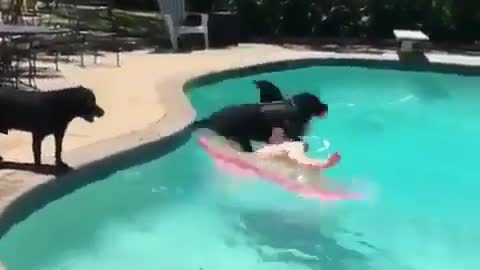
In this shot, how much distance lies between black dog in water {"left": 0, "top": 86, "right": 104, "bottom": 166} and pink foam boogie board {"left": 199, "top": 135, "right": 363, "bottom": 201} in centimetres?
188

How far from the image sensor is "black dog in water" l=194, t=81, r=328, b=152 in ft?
23.2

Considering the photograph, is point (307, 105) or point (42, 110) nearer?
point (42, 110)

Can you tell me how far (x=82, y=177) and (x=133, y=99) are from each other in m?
2.51

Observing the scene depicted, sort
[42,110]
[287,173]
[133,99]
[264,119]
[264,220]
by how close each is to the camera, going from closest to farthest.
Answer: [42,110], [264,220], [287,173], [264,119], [133,99]

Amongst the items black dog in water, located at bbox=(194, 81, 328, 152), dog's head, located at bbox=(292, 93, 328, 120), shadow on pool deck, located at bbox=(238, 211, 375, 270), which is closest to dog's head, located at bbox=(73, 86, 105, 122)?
shadow on pool deck, located at bbox=(238, 211, 375, 270)

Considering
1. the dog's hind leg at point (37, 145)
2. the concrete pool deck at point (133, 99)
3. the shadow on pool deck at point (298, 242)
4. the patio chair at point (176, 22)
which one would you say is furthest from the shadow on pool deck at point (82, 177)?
the patio chair at point (176, 22)

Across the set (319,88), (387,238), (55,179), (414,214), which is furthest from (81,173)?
(319,88)

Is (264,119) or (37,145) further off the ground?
(37,145)

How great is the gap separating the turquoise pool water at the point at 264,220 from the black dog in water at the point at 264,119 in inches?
12.4

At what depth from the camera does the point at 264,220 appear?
6078 mm

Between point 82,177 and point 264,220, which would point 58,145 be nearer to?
point 82,177

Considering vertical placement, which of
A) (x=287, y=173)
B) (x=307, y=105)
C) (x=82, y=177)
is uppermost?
(x=307, y=105)

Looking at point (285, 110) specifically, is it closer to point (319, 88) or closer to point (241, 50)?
point (319, 88)

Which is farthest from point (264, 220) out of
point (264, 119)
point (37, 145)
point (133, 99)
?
point (133, 99)
